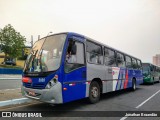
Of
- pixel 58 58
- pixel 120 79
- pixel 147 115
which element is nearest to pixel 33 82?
pixel 58 58

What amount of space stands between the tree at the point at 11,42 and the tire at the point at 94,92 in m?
46.9

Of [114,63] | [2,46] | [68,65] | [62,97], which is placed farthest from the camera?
[2,46]

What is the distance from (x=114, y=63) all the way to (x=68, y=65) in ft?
15.4

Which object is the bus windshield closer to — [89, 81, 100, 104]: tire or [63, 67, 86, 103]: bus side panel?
[63, 67, 86, 103]: bus side panel

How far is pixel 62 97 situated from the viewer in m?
6.40

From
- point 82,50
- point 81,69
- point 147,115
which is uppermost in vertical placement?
point 82,50

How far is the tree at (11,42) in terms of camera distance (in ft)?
170

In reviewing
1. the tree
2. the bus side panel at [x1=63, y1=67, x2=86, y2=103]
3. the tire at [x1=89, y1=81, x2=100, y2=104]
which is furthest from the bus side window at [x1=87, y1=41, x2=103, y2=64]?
the tree

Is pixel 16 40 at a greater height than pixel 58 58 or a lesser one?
greater

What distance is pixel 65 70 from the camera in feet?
21.9

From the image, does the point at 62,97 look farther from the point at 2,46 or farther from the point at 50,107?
the point at 2,46

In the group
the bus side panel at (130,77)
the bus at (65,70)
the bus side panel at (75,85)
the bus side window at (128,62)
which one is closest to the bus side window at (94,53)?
the bus at (65,70)

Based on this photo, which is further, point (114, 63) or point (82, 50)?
point (114, 63)

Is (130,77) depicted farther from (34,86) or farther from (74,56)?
(34,86)
